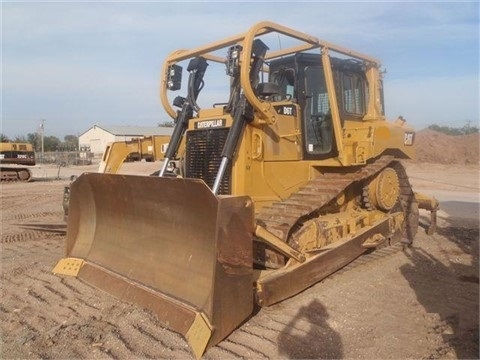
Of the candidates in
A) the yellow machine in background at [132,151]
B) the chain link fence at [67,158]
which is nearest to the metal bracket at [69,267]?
the yellow machine in background at [132,151]

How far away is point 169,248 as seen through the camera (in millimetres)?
4789

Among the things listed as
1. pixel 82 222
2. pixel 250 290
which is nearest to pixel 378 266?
pixel 250 290

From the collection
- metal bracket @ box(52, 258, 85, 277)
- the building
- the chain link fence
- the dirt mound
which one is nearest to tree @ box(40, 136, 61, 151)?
the building

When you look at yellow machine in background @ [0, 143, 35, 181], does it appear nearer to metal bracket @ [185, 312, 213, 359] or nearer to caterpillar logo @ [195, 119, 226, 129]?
caterpillar logo @ [195, 119, 226, 129]

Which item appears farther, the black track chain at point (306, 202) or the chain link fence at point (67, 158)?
the chain link fence at point (67, 158)

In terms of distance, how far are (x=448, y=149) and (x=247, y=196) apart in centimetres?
3019

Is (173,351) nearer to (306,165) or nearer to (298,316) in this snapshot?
(298,316)

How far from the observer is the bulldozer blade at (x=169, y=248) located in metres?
3.97

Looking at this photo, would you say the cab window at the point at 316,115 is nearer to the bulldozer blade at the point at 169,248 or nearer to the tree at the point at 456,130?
the bulldozer blade at the point at 169,248

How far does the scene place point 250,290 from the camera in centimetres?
420

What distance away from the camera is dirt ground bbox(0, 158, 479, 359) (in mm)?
3818

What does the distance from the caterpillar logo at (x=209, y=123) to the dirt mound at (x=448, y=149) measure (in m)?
26.3

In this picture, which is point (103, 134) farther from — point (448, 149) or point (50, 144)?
point (448, 149)

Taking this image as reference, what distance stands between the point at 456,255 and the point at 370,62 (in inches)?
131
